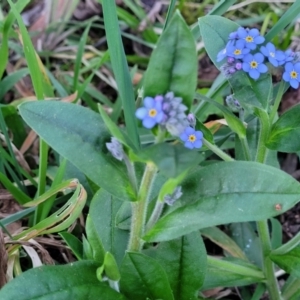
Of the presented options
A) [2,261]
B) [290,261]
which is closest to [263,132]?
[290,261]

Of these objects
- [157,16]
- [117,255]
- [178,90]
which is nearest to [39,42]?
[157,16]

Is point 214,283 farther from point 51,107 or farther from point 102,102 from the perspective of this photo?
point 102,102

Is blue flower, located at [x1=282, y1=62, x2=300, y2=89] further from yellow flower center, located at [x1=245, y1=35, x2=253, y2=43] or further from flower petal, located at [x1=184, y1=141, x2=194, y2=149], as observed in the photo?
flower petal, located at [x1=184, y1=141, x2=194, y2=149]

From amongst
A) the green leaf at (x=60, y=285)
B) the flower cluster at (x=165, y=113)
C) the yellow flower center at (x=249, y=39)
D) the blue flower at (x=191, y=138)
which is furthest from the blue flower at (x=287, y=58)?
the green leaf at (x=60, y=285)

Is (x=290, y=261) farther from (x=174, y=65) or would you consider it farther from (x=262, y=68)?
(x=174, y=65)

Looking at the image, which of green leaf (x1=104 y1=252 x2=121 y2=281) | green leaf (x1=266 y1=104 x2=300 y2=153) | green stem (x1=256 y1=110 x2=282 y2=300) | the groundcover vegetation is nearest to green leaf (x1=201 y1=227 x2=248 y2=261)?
the groundcover vegetation
